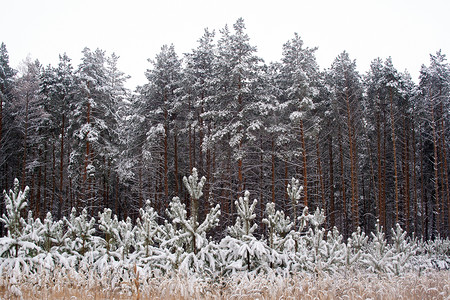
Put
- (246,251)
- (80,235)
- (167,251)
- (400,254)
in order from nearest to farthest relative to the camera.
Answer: (167,251)
(246,251)
(80,235)
(400,254)

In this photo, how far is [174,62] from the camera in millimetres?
23984

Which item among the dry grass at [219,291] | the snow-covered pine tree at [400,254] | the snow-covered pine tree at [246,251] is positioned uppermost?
the snow-covered pine tree at [246,251]

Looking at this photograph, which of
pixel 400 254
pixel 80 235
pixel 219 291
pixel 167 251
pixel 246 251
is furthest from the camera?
pixel 400 254

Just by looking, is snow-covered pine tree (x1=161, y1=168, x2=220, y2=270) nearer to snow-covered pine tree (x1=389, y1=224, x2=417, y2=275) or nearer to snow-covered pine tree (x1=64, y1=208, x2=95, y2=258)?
snow-covered pine tree (x1=64, y1=208, x2=95, y2=258)

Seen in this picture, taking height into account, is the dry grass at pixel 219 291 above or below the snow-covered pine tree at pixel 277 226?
below

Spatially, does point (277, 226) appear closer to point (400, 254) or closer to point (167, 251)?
point (167, 251)

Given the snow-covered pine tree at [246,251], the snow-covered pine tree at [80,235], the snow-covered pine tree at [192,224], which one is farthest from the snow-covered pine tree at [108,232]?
the snow-covered pine tree at [246,251]

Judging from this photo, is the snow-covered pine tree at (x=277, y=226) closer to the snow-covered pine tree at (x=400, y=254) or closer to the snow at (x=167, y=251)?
the snow at (x=167, y=251)

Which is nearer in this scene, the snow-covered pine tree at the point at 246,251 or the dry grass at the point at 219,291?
the dry grass at the point at 219,291

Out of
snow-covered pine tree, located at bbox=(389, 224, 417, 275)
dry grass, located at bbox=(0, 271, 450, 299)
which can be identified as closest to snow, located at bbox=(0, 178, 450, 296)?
dry grass, located at bbox=(0, 271, 450, 299)

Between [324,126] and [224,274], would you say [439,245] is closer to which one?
[324,126]

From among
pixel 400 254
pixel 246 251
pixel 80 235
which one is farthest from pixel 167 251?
pixel 400 254

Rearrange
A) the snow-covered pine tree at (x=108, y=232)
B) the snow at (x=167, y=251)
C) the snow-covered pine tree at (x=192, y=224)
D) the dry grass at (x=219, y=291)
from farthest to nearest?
the snow-covered pine tree at (x=108, y=232), the snow-covered pine tree at (x=192, y=224), the snow at (x=167, y=251), the dry grass at (x=219, y=291)

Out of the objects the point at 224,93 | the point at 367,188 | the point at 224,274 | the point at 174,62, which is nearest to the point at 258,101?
the point at 224,93
